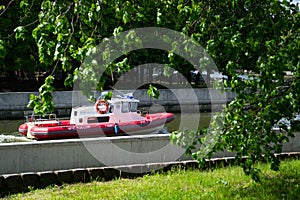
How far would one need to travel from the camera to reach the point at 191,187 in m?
7.57

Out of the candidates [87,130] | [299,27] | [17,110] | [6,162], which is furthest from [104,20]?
[17,110]

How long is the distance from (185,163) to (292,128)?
3048 mm

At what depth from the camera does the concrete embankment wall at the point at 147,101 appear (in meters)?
25.3

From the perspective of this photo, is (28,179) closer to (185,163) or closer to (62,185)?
(62,185)

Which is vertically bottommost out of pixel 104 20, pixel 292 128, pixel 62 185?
pixel 62 185

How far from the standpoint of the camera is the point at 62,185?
26.6 ft

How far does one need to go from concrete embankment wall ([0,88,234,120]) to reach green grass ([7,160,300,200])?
15.3m

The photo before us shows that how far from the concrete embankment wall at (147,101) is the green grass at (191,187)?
15311mm

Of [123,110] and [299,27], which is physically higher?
[299,27]

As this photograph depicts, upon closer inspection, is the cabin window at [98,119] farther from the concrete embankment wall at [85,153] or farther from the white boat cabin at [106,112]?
the concrete embankment wall at [85,153]

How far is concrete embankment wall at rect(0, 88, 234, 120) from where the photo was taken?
25.3 metres

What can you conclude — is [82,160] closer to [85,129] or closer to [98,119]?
[85,129]

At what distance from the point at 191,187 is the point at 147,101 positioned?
2091cm

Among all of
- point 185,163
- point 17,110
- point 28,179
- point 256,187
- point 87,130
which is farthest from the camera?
point 17,110
